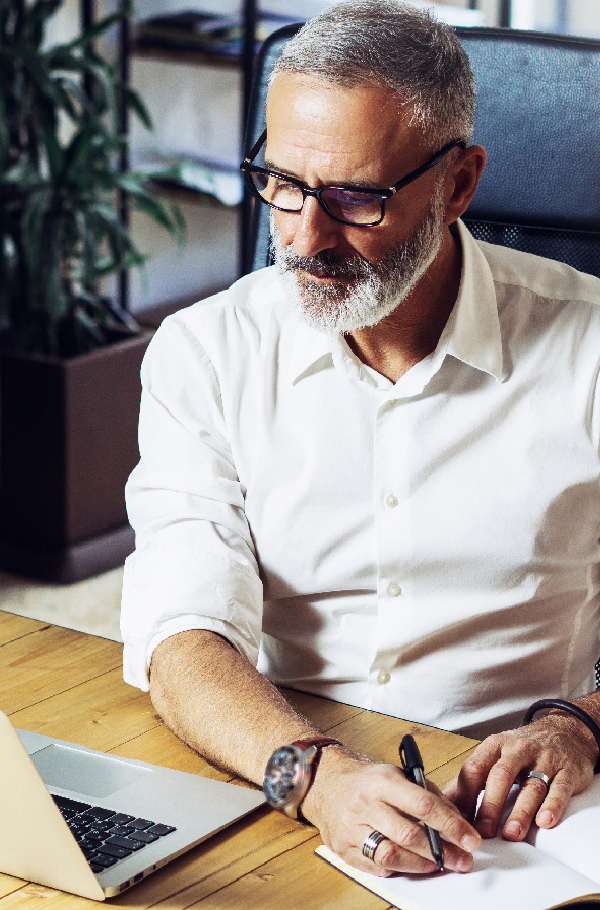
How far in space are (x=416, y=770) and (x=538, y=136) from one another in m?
0.74

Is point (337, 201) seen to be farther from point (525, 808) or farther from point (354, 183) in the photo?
point (525, 808)

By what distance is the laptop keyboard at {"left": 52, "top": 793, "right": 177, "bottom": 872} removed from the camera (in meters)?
0.81


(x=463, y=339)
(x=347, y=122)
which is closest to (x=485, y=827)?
(x=463, y=339)

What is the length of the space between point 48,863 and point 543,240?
878 millimetres

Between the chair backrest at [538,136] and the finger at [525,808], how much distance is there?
64cm

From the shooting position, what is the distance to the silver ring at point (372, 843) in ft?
2.67

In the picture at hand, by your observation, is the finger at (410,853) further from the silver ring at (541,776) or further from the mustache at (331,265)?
the mustache at (331,265)

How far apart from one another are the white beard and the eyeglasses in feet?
0.13

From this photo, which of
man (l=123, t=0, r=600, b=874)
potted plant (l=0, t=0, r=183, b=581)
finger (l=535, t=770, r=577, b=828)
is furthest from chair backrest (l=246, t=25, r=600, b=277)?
potted plant (l=0, t=0, r=183, b=581)

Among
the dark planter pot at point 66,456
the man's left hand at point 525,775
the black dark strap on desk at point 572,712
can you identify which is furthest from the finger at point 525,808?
the dark planter pot at point 66,456

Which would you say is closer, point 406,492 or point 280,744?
point 280,744

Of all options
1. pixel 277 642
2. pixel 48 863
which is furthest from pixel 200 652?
pixel 48 863

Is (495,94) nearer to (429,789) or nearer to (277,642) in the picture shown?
(277,642)

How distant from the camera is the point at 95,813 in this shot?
0.87 metres
